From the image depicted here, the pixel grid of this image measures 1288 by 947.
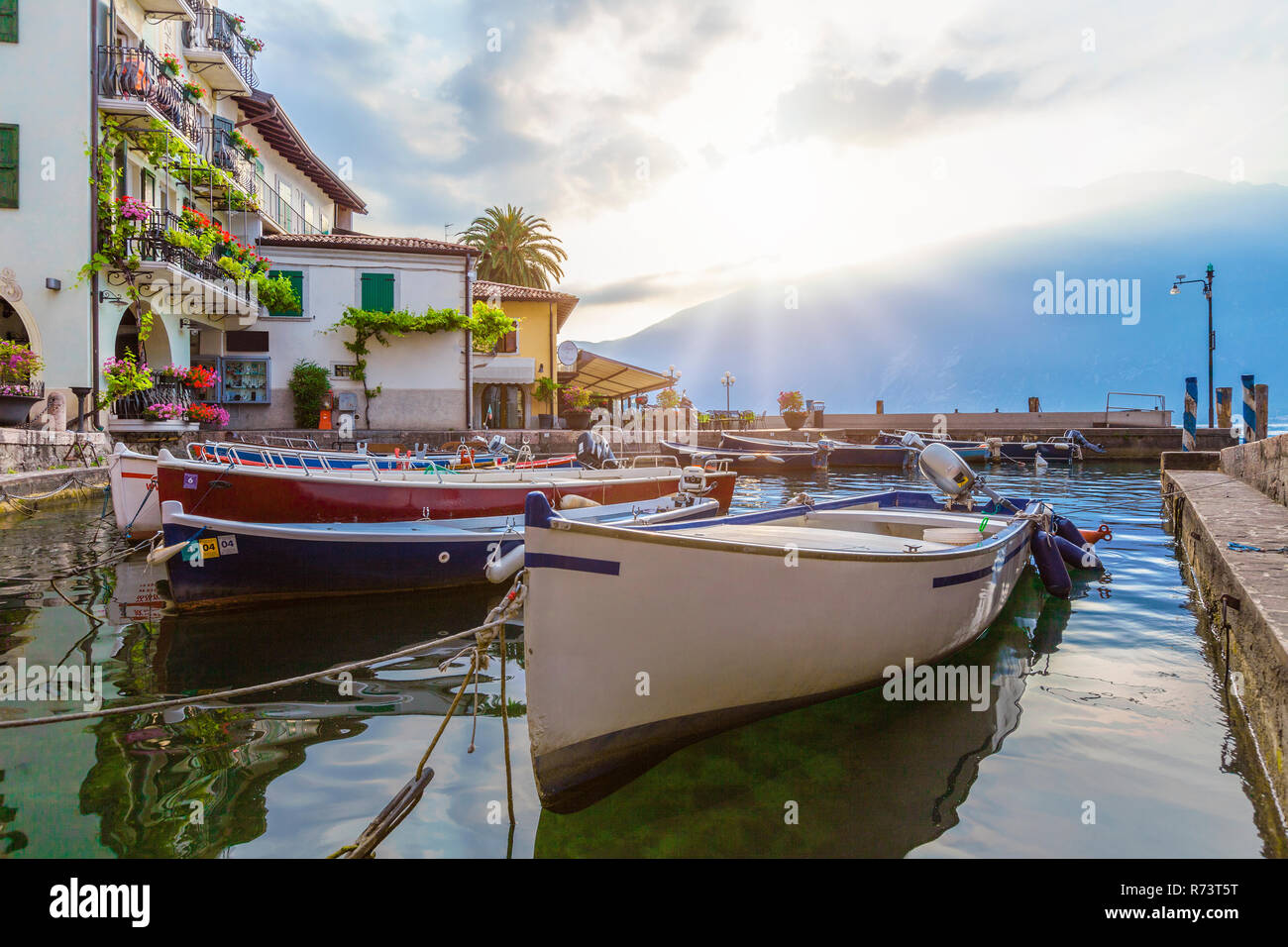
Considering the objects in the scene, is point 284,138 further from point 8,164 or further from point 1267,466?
point 1267,466

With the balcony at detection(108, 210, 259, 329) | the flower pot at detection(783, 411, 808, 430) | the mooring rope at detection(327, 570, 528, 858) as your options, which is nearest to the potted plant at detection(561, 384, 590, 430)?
the flower pot at detection(783, 411, 808, 430)

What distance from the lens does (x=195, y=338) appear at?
24750mm

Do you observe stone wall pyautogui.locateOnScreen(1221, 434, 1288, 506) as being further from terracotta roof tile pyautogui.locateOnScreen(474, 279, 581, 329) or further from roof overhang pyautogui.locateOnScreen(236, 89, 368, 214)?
roof overhang pyautogui.locateOnScreen(236, 89, 368, 214)

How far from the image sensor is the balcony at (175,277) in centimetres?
1881

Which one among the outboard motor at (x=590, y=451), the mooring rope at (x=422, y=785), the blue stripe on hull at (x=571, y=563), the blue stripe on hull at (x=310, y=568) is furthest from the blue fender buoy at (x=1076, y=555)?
the mooring rope at (x=422, y=785)

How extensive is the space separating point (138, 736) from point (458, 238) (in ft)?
154

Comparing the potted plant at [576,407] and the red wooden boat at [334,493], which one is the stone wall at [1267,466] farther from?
the potted plant at [576,407]

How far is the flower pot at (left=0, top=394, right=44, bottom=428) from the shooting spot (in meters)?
14.1

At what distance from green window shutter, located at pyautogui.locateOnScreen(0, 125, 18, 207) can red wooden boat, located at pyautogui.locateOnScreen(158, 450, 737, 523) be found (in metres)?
14.9

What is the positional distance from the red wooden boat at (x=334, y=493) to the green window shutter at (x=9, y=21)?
16.8 meters

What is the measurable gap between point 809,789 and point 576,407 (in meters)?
28.0
